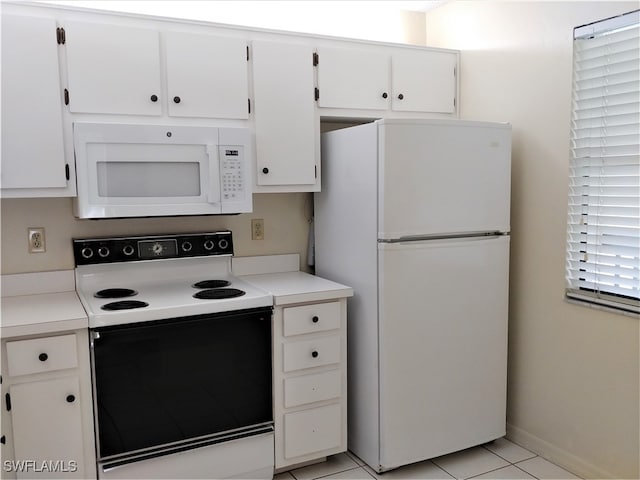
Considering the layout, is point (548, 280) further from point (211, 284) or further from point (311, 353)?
point (211, 284)

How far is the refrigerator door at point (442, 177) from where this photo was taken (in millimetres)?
2436

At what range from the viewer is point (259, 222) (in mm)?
2986

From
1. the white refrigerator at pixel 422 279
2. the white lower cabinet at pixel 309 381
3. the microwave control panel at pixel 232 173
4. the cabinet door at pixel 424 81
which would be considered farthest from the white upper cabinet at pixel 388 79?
the white lower cabinet at pixel 309 381

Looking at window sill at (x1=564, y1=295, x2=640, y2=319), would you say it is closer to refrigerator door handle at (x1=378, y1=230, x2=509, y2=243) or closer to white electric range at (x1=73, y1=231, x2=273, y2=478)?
refrigerator door handle at (x1=378, y1=230, x2=509, y2=243)

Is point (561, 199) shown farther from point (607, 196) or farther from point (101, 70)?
point (101, 70)

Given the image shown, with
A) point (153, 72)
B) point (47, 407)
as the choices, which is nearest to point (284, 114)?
point (153, 72)

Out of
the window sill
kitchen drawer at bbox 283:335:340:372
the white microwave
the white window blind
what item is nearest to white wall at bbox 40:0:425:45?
the white microwave

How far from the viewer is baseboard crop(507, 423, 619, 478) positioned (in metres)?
2.48

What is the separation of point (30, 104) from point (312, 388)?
5.45ft

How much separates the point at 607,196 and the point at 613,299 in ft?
1.40

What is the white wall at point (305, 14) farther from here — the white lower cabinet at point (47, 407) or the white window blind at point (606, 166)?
the white lower cabinet at point (47, 407)

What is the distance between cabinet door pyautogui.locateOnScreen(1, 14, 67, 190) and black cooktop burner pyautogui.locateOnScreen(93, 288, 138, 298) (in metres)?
0.51

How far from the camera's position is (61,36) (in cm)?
223

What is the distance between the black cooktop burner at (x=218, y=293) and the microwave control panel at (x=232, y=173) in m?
0.40
